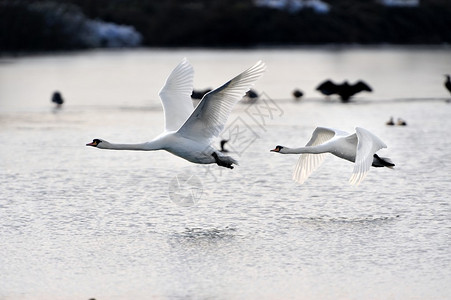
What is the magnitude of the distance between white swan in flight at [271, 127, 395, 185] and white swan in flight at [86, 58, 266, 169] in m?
0.65

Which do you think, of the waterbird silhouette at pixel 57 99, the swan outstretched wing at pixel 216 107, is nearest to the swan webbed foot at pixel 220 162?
the swan outstretched wing at pixel 216 107

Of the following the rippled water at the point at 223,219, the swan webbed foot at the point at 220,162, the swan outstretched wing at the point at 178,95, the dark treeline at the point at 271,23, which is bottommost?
the dark treeline at the point at 271,23

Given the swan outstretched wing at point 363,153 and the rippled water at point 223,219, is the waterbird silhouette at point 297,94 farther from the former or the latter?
the swan outstretched wing at point 363,153

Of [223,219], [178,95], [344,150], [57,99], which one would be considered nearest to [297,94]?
[57,99]

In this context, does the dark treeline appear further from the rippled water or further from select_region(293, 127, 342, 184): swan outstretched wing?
select_region(293, 127, 342, 184): swan outstretched wing

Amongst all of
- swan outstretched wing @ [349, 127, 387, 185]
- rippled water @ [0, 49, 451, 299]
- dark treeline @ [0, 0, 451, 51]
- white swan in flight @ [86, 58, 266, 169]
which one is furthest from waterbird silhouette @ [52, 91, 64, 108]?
dark treeline @ [0, 0, 451, 51]

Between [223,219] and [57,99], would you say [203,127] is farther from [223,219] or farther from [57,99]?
[57,99]

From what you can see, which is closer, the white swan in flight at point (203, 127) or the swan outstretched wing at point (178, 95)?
the white swan in flight at point (203, 127)

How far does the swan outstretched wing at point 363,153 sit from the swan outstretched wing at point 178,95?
7.05ft

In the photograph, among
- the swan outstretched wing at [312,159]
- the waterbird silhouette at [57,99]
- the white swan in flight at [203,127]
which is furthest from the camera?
the waterbird silhouette at [57,99]

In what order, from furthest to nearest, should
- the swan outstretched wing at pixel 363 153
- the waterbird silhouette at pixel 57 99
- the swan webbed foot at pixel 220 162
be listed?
the waterbird silhouette at pixel 57 99, the swan webbed foot at pixel 220 162, the swan outstretched wing at pixel 363 153

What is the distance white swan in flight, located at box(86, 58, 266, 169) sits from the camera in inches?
398

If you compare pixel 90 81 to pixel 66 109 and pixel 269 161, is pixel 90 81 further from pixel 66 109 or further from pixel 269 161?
pixel 269 161

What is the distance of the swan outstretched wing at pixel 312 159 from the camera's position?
11.6m
